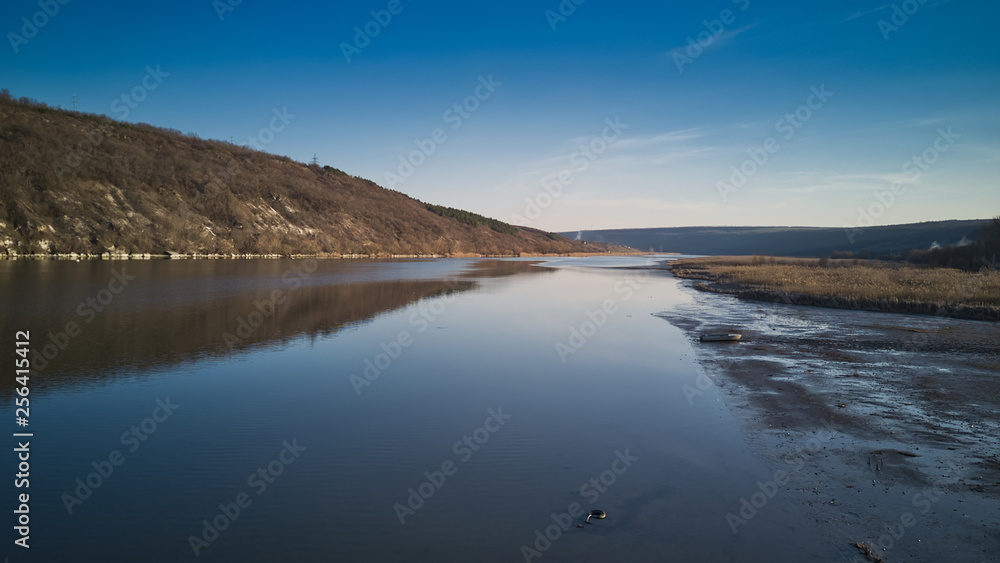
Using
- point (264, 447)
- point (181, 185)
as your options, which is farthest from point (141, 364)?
point (181, 185)

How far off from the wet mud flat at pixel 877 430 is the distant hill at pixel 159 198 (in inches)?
2383

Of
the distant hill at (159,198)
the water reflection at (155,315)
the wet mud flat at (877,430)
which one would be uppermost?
the distant hill at (159,198)

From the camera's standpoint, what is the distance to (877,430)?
857 cm

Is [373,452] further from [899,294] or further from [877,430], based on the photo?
[899,294]

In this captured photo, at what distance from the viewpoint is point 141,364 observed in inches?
483

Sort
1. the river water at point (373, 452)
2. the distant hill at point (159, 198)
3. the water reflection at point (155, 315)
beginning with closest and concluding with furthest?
the river water at point (373, 452)
the water reflection at point (155, 315)
the distant hill at point (159, 198)

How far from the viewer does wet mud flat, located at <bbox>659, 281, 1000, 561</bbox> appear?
18.1 ft

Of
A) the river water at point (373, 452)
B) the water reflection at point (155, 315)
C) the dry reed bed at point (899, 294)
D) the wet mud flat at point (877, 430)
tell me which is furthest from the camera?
the dry reed bed at point (899, 294)

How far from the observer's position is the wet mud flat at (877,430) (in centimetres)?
553

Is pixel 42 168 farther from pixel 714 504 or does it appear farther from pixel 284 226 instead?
pixel 714 504

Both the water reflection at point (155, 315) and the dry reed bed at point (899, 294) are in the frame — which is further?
the dry reed bed at point (899, 294)

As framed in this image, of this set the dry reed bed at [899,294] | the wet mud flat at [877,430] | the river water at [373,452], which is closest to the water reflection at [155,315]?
the river water at [373,452]

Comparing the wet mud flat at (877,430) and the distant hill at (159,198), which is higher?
the distant hill at (159,198)

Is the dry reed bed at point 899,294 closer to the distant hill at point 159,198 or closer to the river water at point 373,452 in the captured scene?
the river water at point 373,452
